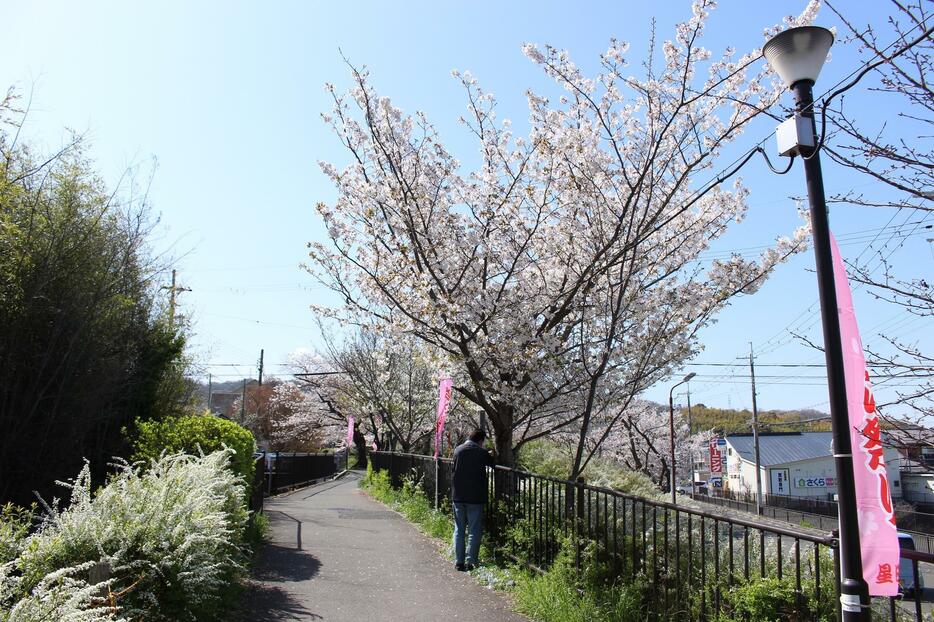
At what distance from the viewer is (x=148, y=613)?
4.29 meters

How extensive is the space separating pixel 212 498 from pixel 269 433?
52.3 meters

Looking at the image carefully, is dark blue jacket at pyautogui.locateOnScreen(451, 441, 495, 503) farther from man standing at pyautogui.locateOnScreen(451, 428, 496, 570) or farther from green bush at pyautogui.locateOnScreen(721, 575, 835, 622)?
green bush at pyautogui.locateOnScreen(721, 575, 835, 622)

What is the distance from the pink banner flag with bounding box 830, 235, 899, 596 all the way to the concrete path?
341cm

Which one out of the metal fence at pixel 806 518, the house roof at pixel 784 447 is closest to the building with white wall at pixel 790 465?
the house roof at pixel 784 447

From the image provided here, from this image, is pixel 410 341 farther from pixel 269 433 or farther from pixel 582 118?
pixel 269 433

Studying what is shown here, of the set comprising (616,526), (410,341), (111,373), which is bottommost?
(616,526)

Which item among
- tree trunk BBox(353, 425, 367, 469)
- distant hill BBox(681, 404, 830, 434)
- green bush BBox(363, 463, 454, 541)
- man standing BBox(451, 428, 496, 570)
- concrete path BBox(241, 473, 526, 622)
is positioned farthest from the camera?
distant hill BBox(681, 404, 830, 434)

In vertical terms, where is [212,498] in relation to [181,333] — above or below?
below

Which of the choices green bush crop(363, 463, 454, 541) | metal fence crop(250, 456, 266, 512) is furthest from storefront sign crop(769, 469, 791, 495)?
metal fence crop(250, 456, 266, 512)

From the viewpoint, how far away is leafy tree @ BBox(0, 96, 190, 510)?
698 centimetres

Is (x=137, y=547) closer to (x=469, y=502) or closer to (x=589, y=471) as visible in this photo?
(x=469, y=502)

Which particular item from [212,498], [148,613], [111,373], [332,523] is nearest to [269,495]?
[332,523]

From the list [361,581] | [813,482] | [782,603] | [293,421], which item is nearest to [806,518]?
[813,482]

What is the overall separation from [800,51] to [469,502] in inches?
230
